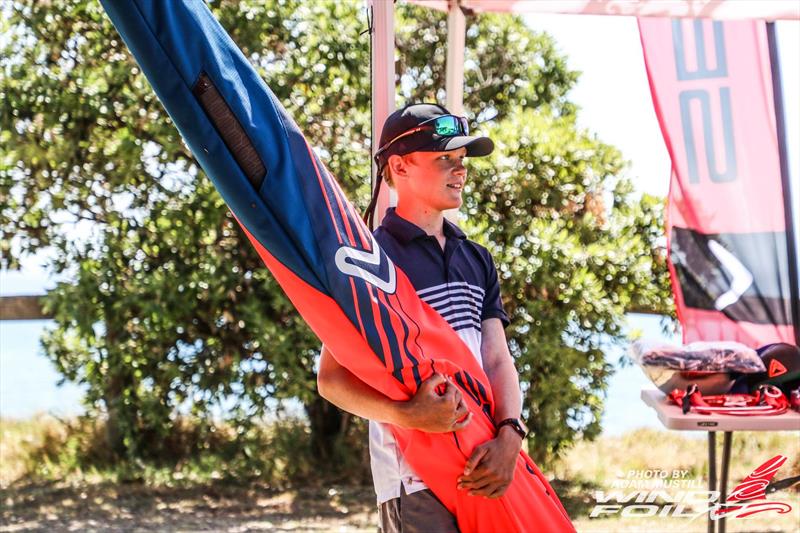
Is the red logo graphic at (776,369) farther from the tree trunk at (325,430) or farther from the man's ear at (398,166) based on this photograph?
the tree trunk at (325,430)

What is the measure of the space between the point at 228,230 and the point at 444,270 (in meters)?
3.31

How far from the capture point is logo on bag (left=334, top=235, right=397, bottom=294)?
87.4 inches

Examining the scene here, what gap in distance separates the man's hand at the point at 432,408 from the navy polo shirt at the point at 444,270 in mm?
226

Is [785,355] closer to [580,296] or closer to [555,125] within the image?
[580,296]

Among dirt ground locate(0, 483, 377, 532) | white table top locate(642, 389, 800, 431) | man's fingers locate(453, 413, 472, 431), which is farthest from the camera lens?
dirt ground locate(0, 483, 377, 532)

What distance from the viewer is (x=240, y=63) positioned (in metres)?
2.18

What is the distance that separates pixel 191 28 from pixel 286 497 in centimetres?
405

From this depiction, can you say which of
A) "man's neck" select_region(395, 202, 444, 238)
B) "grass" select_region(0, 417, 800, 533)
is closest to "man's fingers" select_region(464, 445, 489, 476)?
"man's neck" select_region(395, 202, 444, 238)

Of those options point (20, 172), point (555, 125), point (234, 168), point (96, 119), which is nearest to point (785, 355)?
point (555, 125)

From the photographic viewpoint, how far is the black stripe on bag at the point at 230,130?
2074 mm

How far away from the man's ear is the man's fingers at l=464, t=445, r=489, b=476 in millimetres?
A: 735

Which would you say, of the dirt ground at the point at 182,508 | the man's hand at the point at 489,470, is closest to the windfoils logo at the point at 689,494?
the dirt ground at the point at 182,508

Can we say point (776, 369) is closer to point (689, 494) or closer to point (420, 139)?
point (689, 494)

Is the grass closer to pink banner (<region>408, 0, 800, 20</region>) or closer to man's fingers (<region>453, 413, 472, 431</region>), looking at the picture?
pink banner (<region>408, 0, 800, 20</region>)
